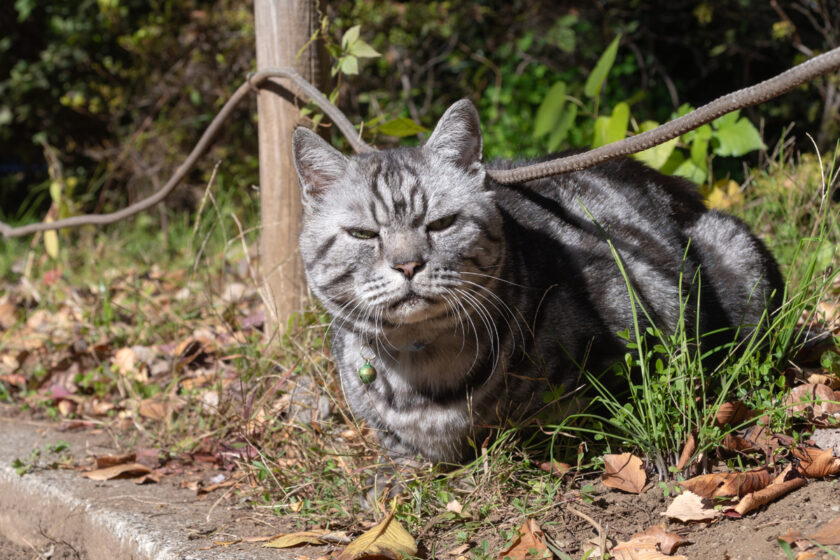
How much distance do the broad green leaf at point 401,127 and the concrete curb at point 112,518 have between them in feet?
4.56

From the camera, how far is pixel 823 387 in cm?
193

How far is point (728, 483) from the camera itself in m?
1.71

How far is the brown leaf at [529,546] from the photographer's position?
1.63 m

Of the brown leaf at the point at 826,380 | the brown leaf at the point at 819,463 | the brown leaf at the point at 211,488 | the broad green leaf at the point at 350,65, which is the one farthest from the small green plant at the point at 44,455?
the brown leaf at the point at 826,380

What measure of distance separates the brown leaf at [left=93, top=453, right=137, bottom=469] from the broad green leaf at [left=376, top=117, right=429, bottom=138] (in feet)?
4.69

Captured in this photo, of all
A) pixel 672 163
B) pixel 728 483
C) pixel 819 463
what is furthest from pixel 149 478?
pixel 672 163

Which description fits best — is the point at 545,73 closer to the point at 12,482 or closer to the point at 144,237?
the point at 144,237

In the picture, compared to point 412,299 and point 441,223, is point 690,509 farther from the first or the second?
point 441,223

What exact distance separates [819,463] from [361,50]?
1.88 metres

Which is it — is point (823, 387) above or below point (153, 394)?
above

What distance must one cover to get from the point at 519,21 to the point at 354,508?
4.36 m

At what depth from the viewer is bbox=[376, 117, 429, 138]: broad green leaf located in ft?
8.86

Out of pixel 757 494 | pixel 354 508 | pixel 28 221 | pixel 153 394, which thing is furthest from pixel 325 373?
pixel 28 221

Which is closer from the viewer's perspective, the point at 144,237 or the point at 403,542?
the point at 403,542
